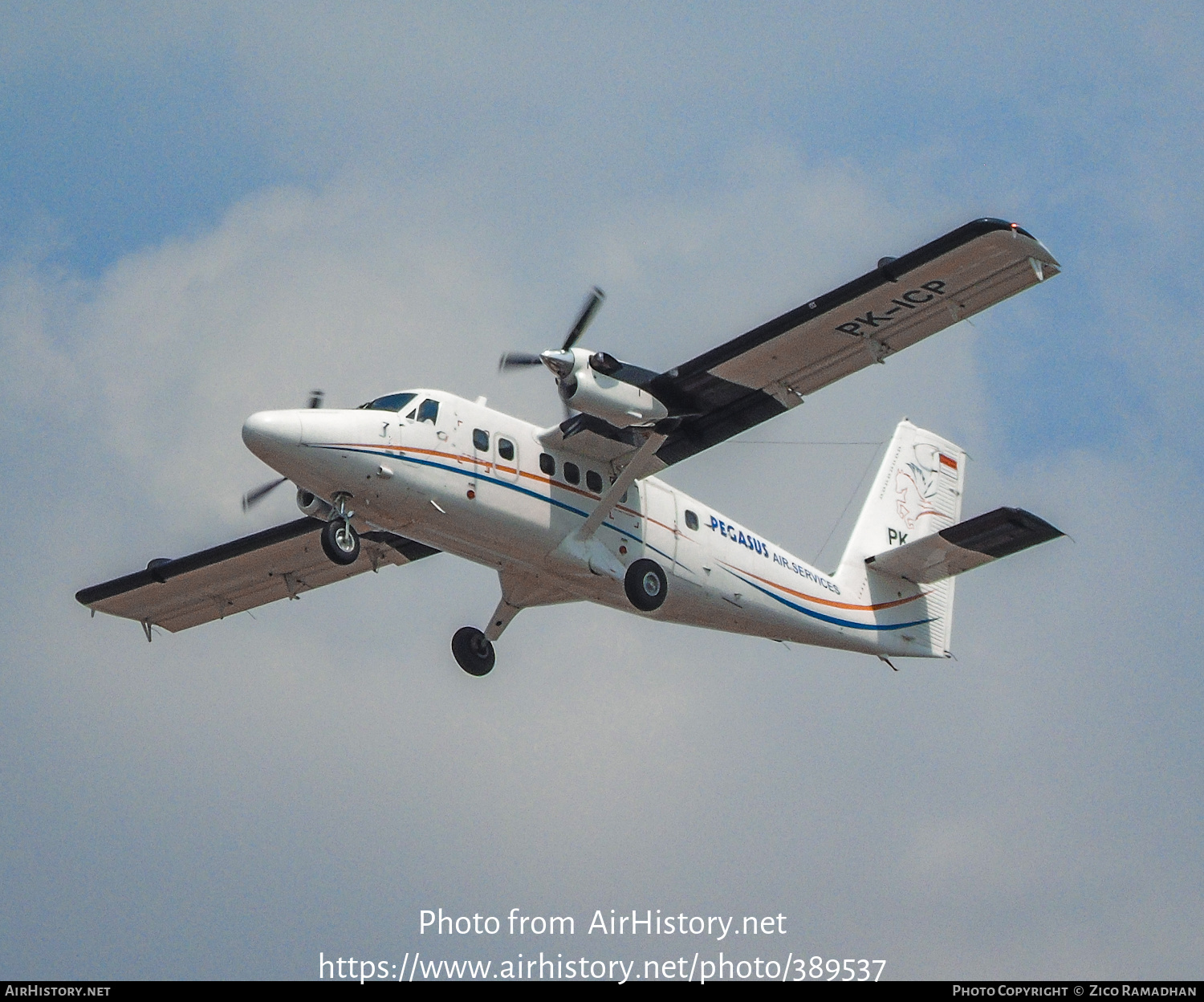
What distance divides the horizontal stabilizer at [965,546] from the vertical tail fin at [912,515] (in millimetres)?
393

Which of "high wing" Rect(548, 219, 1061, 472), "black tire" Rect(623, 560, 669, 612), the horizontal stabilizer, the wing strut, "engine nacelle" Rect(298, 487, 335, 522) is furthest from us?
the horizontal stabilizer

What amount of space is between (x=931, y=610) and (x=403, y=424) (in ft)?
31.2

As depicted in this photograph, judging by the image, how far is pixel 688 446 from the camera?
23922 millimetres

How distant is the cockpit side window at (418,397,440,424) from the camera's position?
22219 millimetres

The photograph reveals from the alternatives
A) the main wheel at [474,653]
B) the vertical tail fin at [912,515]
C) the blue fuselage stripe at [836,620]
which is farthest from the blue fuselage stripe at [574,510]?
the main wheel at [474,653]

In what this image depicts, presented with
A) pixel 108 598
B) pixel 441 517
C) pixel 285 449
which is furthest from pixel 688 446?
pixel 108 598

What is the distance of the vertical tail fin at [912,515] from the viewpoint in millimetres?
26828

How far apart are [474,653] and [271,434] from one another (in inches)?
202

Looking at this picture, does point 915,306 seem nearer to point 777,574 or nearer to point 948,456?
point 777,574

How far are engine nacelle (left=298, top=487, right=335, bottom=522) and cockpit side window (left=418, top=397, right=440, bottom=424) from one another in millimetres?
1600

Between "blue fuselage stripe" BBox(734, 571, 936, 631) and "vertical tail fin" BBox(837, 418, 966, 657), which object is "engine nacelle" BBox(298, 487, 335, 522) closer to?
"blue fuselage stripe" BBox(734, 571, 936, 631)

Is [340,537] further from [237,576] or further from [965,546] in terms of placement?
[965,546]

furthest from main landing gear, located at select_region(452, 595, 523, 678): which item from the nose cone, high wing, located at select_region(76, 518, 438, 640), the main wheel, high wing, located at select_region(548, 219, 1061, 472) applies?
the nose cone

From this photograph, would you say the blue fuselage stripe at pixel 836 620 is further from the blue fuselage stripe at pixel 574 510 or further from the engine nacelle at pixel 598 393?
the engine nacelle at pixel 598 393
